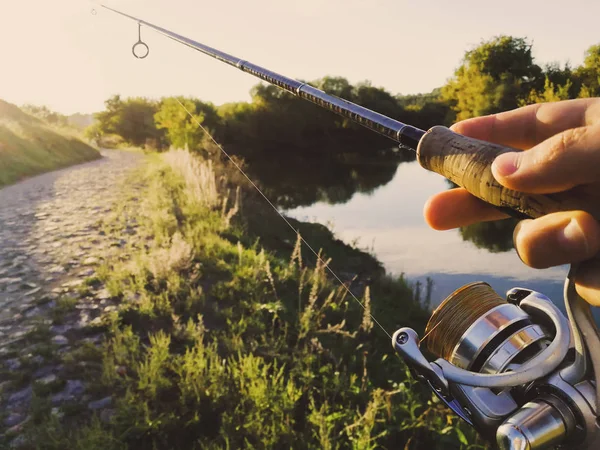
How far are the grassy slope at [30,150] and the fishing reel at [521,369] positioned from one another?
1481 centimetres

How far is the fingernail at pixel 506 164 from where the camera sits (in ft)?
3.44

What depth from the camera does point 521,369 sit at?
0.95m

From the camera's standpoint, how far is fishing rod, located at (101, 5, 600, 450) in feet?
3.01

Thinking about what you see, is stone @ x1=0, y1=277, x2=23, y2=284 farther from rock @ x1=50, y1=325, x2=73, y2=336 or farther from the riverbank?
rock @ x1=50, y1=325, x2=73, y2=336

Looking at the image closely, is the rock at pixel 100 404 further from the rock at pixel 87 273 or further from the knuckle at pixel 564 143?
the knuckle at pixel 564 143

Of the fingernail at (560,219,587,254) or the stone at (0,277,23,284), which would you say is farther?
the stone at (0,277,23,284)

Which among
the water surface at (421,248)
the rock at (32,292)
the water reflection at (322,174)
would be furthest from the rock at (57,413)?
the water reflection at (322,174)

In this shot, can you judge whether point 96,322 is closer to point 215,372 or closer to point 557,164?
point 215,372

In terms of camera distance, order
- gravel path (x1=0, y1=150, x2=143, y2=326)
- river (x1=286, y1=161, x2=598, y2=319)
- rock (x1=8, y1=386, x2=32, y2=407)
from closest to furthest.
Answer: rock (x1=8, y1=386, x2=32, y2=407) < gravel path (x1=0, y1=150, x2=143, y2=326) < river (x1=286, y1=161, x2=598, y2=319)

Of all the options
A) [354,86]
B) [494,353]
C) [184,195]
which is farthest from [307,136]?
[494,353]

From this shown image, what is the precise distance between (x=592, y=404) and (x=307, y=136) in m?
37.5

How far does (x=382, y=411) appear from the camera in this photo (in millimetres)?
3070

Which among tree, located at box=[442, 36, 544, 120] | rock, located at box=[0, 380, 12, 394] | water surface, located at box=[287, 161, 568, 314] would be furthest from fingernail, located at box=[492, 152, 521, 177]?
tree, located at box=[442, 36, 544, 120]

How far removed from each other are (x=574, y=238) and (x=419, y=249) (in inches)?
388
